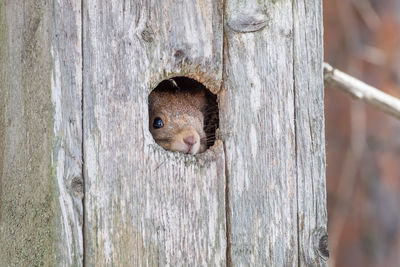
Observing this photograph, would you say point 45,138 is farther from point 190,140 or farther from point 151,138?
point 190,140

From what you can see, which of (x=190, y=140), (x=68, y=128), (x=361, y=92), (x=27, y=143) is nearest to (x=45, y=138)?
(x=68, y=128)

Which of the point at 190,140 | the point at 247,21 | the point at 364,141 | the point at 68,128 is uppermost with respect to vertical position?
the point at 247,21

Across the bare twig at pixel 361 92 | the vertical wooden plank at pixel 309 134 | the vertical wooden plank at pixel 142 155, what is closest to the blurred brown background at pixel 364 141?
the bare twig at pixel 361 92


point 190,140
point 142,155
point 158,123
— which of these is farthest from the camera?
point 158,123

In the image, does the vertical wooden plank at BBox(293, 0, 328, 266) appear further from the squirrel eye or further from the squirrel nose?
the squirrel eye

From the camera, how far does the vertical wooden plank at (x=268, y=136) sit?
106 inches

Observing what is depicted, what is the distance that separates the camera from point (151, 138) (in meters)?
2.56

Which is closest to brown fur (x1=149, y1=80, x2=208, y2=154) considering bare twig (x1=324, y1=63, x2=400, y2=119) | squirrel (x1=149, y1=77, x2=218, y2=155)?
squirrel (x1=149, y1=77, x2=218, y2=155)

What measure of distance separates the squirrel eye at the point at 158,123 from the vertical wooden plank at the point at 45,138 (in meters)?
0.71

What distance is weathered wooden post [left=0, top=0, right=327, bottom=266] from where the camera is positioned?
244 cm

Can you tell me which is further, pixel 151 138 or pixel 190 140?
pixel 190 140

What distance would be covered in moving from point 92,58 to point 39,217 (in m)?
0.57

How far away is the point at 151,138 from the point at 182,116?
30.1 inches

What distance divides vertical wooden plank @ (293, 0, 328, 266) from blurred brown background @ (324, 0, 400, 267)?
7.64 ft
